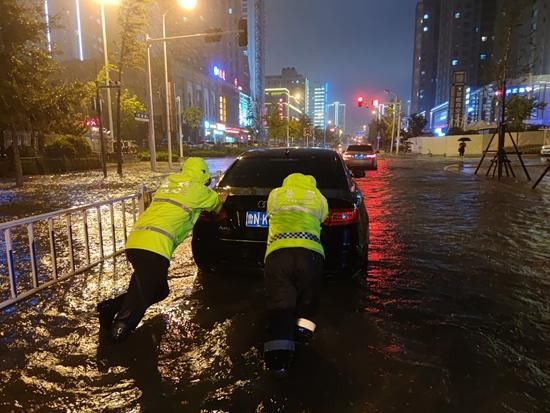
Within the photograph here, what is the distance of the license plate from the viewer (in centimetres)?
477

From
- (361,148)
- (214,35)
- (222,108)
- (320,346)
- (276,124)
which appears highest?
(222,108)

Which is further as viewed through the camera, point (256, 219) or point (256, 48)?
point (256, 48)

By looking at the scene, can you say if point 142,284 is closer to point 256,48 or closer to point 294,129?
point 294,129

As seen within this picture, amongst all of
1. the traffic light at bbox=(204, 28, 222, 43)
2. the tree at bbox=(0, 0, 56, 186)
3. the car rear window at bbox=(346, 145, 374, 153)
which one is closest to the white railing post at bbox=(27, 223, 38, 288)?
the tree at bbox=(0, 0, 56, 186)

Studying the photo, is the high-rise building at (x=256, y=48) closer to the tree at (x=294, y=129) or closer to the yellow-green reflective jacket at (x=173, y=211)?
the tree at (x=294, y=129)

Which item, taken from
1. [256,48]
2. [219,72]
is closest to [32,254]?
[219,72]

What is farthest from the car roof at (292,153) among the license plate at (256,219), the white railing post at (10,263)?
the white railing post at (10,263)

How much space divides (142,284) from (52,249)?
2.35m

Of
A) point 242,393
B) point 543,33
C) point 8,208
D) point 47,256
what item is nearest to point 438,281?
point 242,393

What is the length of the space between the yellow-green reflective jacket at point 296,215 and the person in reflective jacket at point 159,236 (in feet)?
2.38

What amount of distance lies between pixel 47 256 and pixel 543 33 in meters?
86.2

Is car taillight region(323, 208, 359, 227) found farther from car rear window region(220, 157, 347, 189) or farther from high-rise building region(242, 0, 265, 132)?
high-rise building region(242, 0, 265, 132)

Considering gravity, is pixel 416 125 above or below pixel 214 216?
above

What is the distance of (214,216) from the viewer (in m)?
4.90
